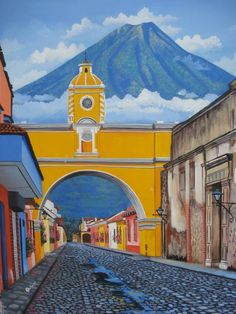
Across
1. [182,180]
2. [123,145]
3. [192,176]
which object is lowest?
[182,180]

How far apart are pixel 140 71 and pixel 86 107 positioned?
342cm

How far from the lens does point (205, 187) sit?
53.3 feet

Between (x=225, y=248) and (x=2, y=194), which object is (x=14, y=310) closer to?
(x=2, y=194)

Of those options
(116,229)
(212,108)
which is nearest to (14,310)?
(212,108)

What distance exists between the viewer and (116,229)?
4438cm

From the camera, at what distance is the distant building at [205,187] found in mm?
14172

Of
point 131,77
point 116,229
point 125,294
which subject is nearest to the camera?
point 125,294

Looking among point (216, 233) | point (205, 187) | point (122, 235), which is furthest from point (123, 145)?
point (122, 235)

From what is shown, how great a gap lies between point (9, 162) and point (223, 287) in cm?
446

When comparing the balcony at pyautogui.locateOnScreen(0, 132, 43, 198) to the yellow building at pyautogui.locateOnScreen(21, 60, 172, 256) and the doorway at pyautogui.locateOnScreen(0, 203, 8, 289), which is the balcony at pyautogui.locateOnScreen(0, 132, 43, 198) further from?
the yellow building at pyautogui.locateOnScreen(21, 60, 172, 256)

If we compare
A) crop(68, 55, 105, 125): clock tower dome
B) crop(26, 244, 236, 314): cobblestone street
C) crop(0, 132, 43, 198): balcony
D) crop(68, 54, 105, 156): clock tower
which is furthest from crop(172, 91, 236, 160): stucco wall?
crop(0, 132, 43, 198): balcony

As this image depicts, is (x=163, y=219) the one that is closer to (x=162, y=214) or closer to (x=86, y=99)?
(x=162, y=214)

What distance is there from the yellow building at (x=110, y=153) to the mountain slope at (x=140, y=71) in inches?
47.7

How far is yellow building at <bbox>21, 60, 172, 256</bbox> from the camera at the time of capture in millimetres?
23891
